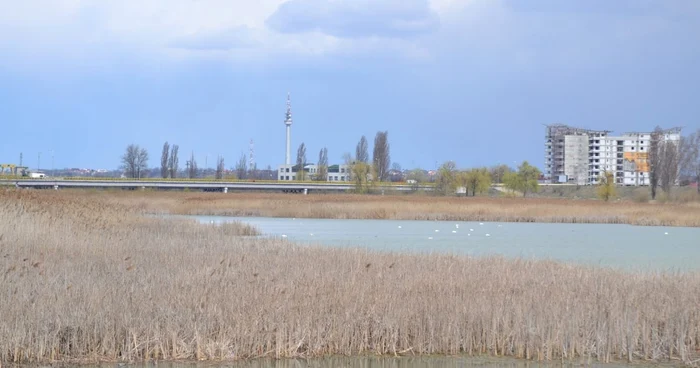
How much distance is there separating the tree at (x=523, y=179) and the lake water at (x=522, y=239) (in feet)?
154

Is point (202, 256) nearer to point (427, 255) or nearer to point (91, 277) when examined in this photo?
point (91, 277)

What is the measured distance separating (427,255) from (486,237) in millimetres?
11782

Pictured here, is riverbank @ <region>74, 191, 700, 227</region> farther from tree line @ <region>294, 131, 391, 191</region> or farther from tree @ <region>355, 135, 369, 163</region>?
tree @ <region>355, 135, 369, 163</region>

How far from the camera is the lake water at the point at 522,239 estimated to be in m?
20.0

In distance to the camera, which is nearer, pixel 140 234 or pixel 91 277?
pixel 91 277

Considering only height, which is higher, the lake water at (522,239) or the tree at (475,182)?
the tree at (475,182)

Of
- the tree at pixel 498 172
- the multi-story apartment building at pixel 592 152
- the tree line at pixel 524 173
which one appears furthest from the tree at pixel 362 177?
the multi-story apartment building at pixel 592 152

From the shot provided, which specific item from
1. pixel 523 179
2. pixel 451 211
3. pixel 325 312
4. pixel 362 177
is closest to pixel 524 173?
pixel 523 179

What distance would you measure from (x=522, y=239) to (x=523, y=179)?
5884cm

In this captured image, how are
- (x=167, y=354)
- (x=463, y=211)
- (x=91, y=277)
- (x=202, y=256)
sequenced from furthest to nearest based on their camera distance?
(x=463, y=211), (x=202, y=256), (x=91, y=277), (x=167, y=354)

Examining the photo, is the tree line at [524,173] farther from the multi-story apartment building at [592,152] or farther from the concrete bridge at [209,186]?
the multi-story apartment building at [592,152]

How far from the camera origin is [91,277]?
11.6 meters

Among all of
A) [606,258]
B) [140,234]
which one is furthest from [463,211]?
[140,234]

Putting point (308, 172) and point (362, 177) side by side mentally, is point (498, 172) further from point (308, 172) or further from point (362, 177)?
point (362, 177)
